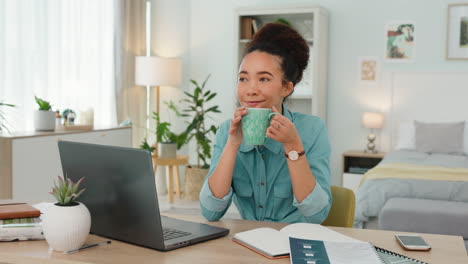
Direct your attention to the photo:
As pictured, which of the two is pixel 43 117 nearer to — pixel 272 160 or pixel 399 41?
pixel 272 160

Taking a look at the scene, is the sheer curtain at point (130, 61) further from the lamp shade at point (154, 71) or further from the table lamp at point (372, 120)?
the table lamp at point (372, 120)

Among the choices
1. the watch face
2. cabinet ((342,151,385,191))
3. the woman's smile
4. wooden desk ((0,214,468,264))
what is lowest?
cabinet ((342,151,385,191))

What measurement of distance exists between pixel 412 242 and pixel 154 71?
14.5ft

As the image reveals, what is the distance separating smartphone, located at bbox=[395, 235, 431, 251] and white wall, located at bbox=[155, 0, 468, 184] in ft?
14.4

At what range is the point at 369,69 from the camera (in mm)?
5668

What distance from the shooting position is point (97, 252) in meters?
1.30

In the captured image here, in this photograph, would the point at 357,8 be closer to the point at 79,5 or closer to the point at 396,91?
the point at 396,91

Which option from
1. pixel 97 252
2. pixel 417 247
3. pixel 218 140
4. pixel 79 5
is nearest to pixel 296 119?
pixel 218 140

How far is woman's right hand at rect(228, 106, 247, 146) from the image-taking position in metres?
1.45

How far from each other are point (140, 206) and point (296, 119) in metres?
0.73

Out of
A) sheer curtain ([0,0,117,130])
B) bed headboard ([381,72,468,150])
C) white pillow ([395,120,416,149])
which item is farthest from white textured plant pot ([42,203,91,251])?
bed headboard ([381,72,468,150])

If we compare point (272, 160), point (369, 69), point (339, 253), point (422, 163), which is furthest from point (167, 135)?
point (339, 253)

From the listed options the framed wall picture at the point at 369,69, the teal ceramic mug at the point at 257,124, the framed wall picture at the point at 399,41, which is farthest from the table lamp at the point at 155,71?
the teal ceramic mug at the point at 257,124

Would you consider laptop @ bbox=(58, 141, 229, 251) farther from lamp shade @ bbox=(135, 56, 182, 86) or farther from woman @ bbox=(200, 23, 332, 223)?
lamp shade @ bbox=(135, 56, 182, 86)
